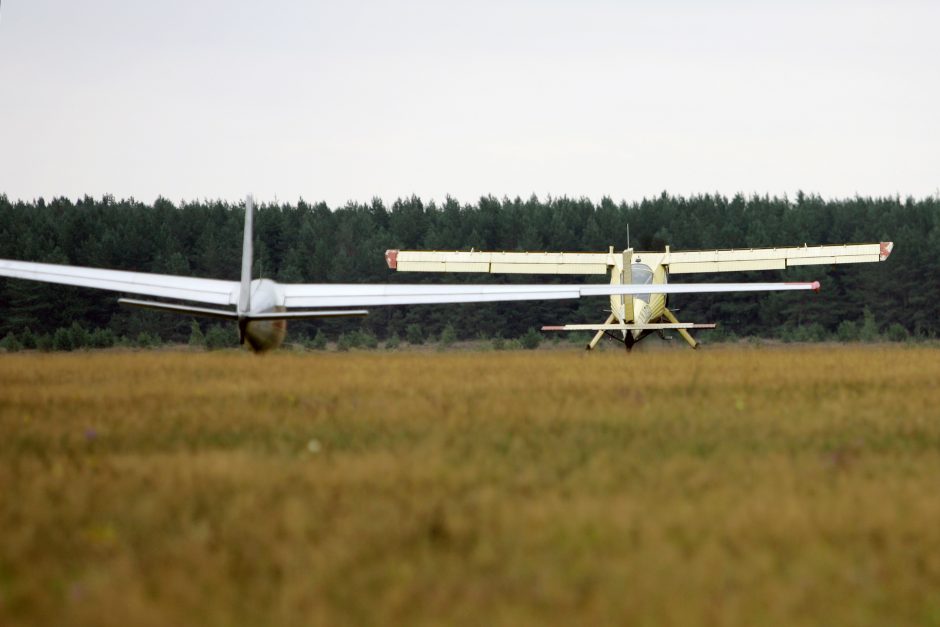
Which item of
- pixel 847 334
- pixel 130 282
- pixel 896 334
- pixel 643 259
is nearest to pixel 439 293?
pixel 130 282

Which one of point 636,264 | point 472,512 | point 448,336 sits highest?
point 636,264

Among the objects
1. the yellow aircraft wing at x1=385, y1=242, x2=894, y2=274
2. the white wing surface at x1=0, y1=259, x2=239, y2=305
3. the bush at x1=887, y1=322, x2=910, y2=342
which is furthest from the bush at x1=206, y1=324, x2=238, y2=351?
the bush at x1=887, y1=322, x2=910, y2=342

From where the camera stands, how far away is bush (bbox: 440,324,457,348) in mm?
58059

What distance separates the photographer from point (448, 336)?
62.5m

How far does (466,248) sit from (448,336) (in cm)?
2936

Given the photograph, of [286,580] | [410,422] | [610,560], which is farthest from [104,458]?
[610,560]

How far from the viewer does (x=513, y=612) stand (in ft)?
14.1

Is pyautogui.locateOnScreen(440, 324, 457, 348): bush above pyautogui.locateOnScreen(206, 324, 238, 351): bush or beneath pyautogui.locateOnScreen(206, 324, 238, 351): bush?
beneath

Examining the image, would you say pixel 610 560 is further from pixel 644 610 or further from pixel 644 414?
pixel 644 414

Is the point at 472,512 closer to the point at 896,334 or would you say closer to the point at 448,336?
the point at 448,336

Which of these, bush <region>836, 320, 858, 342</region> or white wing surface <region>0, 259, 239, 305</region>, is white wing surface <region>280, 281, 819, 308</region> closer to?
white wing surface <region>0, 259, 239, 305</region>

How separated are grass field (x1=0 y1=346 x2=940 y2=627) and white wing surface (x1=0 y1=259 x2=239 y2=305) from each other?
11.5m

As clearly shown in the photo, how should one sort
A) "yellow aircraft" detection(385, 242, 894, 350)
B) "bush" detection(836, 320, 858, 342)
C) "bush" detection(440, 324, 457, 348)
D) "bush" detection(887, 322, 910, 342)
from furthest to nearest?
"bush" detection(836, 320, 858, 342) < "bush" detection(887, 322, 910, 342) < "bush" detection(440, 324, 457, 348) < "yellow aircraft" detection(385, 242, 894, 350)

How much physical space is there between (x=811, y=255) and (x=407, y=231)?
6685 cm
